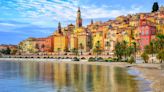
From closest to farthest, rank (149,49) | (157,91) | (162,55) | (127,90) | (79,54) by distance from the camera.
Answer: (157,91) → (127,90) → (162,55) → (149,49) → (79,54)

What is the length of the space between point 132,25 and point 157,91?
150m

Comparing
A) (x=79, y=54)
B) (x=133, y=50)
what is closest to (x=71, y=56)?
(x=79, y=54)

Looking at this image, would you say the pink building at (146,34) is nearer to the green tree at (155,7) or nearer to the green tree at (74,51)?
the green tree at (155,7)

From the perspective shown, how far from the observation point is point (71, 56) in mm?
192125

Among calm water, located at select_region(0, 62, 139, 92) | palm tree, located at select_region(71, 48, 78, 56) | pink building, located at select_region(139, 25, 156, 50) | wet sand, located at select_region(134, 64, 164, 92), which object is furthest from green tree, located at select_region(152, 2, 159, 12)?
calm water, located at select_region(0, 62, 139, 92)

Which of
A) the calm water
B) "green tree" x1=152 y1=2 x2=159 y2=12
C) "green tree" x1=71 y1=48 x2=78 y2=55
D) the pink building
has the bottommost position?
the calm water

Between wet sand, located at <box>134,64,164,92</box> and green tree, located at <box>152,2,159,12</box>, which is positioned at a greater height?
green tree, located at <box>152,2,159,12</box>

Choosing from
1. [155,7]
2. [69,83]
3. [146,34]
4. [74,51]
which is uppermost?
[155,7]

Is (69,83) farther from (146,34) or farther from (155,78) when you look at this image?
(146,34)

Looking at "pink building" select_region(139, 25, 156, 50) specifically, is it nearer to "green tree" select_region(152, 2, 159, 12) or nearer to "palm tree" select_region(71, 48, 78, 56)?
"green tree" select_region(152, 2, 159, 12)

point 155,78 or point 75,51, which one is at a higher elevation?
point 75,51

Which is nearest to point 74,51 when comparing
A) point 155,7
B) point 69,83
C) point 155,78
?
point 155,7

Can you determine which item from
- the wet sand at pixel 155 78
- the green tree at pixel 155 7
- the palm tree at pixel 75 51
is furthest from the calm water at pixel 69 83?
the palm tree at pixel 75 51

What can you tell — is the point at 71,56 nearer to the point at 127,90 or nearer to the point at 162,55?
the point at 162,55
